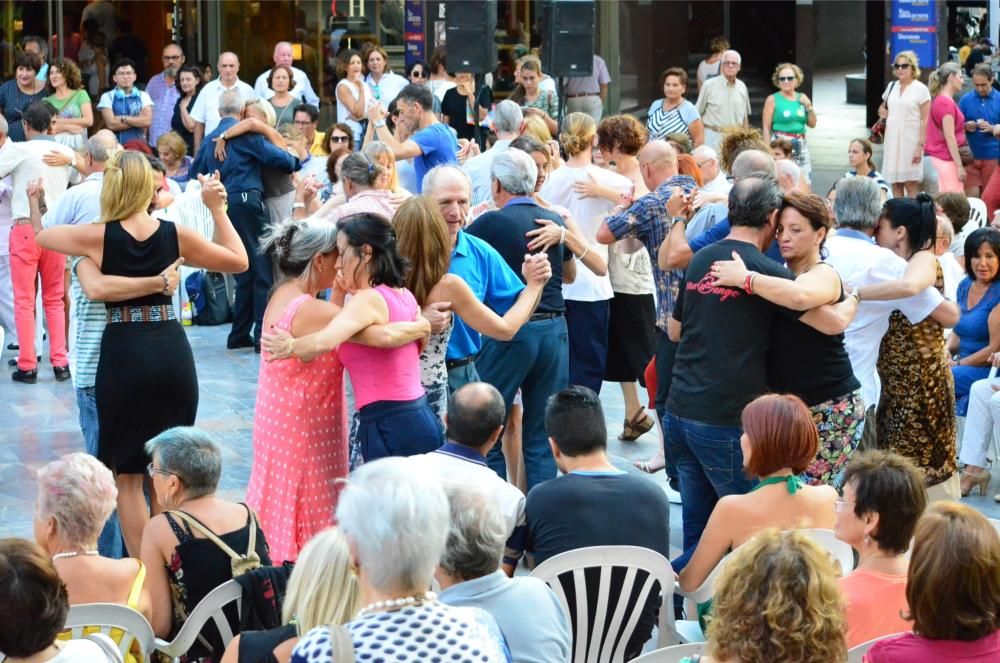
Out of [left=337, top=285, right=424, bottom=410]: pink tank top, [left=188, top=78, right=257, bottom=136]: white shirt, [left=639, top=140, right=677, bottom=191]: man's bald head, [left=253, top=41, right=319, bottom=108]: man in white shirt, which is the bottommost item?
[left=337, top=285, right=424, bottom=410]: pink tank top

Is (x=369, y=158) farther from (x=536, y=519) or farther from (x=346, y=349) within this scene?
(x=536, y=519)

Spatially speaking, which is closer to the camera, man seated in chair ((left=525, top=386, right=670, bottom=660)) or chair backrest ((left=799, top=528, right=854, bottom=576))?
man seated in chair ((left=525, top=386, right=670, bottom=660))

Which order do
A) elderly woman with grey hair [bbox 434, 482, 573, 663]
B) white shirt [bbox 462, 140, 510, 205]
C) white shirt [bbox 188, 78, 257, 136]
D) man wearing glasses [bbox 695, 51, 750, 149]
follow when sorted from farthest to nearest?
man wearing glasses [bbox 695, 51, 750, 149] < white shirt [bbox 188, 78, 257, 136] < white shirt [bbox 462, 140, 510, 205] < elderly woman with grey hair [bbox 434, 482, 573, 663]

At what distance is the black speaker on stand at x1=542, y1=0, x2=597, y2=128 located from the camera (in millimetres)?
12875

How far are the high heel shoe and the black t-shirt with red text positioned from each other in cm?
242

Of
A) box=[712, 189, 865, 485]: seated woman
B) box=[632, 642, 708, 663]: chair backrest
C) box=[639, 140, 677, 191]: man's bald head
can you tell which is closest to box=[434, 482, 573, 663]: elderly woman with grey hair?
box=[632, 642, 708, 663]: chair backrest

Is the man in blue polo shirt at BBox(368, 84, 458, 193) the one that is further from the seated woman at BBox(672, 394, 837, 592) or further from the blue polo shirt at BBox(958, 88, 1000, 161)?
the blue polo shirt at BBox(958, 88, 1000, 161)

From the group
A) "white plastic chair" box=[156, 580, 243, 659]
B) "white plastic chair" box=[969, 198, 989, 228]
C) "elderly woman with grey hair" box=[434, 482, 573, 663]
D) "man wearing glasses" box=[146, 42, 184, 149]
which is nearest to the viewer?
"elderly woman with grey hair" box=[434, 482, 573, 663]

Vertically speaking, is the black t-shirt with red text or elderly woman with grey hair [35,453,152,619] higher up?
the black t-shirt with red text

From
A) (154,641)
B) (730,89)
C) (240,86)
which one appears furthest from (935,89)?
(154,641)

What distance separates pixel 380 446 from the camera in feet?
16.5

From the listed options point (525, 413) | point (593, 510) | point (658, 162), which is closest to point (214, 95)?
point (658, 162)

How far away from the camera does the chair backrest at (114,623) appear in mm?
3838

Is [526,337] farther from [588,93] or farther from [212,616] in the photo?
[588,93]
